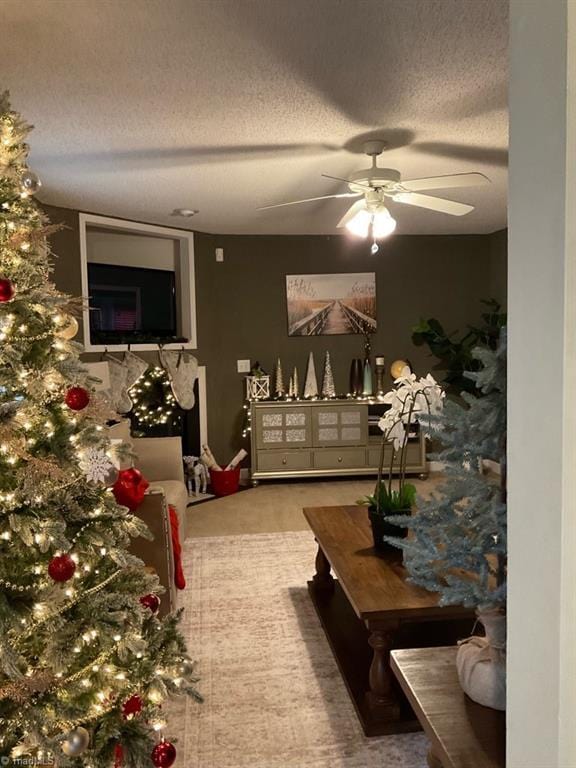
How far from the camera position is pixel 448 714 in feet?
5.16

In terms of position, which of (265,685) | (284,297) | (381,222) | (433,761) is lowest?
(265,685)

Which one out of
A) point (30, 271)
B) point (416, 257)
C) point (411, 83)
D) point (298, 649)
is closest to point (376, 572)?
point (298, 649)

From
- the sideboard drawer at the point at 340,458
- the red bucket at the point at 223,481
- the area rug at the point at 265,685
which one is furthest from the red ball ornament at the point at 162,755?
the sideboard drawer at the point at 340,458

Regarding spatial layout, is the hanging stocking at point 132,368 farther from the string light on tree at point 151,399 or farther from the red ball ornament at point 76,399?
the red ball ornament at point 76,399

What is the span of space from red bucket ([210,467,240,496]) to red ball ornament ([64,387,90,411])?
3.86 meters

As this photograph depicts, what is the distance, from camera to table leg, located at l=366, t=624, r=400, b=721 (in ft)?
7.34

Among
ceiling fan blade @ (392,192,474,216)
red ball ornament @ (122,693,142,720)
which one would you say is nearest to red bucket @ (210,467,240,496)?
ceiling fan blade @ (392,192,474,216)

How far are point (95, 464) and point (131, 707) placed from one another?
717mm

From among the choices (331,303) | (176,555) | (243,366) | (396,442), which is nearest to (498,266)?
(331,303)

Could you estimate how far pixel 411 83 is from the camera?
2504mm

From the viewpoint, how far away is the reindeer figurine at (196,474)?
5590mm

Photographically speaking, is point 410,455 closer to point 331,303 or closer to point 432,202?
point 331,303

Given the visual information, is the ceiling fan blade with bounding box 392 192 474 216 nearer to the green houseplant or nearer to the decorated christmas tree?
the decorated christmas tree

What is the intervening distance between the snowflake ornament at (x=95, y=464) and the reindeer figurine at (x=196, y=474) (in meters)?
3.70
